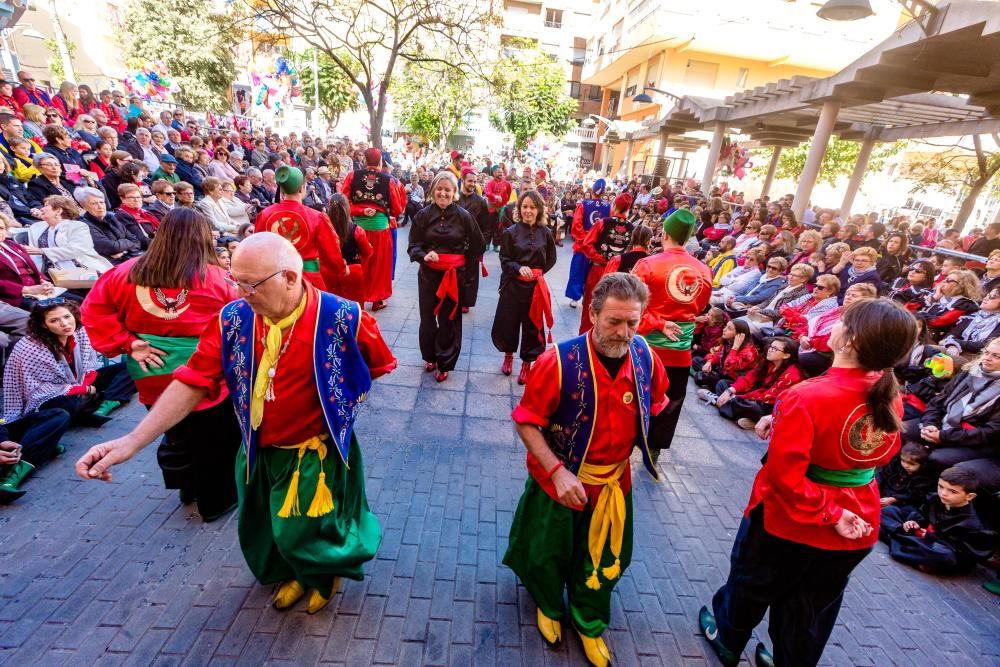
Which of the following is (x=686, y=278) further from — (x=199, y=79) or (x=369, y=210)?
(x=199, y=79)

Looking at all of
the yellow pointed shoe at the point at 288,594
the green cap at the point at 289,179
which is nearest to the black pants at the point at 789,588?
the yellow pointed shoe at the point at 288,594

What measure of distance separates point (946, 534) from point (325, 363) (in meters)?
4.42

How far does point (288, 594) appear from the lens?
8.57 ft

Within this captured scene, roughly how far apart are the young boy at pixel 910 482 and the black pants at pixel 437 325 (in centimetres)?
409

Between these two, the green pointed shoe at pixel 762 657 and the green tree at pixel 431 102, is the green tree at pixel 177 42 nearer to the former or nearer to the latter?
the green tree at pixel 431 102

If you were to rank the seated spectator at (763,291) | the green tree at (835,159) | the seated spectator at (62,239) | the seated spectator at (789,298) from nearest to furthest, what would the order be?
the seated spectator at (62,239) < the seated spectator at (789,298) < the seated spectator at (763,291) < the green tree at (835,159)

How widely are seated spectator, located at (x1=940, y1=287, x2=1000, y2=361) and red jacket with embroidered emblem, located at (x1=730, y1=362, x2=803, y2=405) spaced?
1.36m

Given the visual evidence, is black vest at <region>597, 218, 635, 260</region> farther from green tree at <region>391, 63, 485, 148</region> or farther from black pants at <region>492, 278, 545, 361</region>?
green tree at <region>391, 63, 485, 148</region>

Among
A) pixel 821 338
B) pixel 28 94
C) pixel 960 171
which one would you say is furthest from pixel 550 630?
pixel 960 171

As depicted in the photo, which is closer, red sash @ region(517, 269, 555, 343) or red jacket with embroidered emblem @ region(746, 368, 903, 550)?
red jacket with embroidered emblem @ region(746, 368, 903, 550)

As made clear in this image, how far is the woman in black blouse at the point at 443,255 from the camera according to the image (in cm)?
498

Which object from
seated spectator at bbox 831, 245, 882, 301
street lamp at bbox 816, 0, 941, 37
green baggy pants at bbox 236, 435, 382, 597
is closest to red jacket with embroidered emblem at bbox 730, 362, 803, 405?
seated spectator at bbox 831, 245, 882, 301

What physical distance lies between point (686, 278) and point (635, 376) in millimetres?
1746

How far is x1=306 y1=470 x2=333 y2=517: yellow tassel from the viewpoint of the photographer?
7.61 ft
